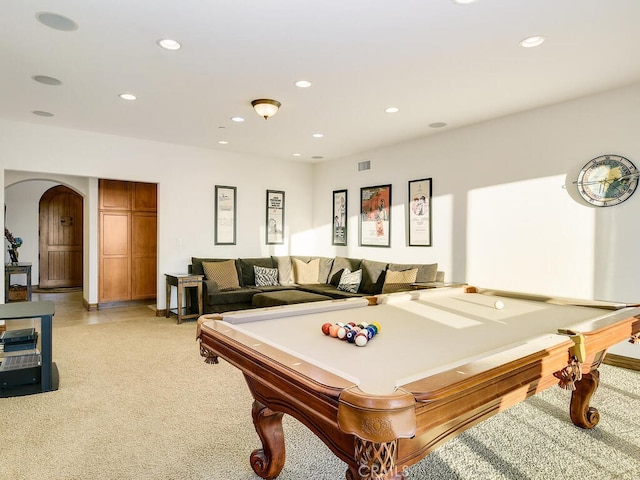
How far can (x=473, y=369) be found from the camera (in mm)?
1265

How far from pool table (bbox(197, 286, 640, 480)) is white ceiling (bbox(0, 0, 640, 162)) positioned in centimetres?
181

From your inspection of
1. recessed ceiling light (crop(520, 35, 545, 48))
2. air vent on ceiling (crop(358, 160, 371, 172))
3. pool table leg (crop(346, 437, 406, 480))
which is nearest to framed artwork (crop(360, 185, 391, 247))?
air vent on ceiling (crop(358, 160, 371, 172))

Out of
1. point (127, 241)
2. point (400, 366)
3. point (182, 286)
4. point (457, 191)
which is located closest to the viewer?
point (400, 366)

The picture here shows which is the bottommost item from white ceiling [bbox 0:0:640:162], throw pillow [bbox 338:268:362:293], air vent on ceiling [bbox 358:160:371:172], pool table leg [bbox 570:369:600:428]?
pool table leg [bbox 570:369:600:428]

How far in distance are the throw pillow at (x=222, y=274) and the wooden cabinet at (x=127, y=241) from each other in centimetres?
182

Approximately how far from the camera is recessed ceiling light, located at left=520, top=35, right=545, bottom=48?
2.75 meters

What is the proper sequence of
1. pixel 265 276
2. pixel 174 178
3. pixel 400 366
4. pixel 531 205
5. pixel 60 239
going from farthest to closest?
pixel 60 239
pixel 265 276
pixel 174 178
pixel 531 205
pixel 400 366

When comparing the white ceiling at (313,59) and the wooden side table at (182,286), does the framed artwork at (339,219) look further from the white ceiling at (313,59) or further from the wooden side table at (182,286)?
the wooden side table at (182,286)

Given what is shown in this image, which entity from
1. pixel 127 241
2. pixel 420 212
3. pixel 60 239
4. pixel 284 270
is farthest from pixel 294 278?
pixel 60 239

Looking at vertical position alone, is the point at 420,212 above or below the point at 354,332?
above

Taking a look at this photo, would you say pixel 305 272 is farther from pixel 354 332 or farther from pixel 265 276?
pixel 354 332

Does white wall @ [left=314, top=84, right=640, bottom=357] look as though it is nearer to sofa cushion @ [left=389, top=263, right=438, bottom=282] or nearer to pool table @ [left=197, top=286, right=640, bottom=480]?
sofa cushion @ [left=389, top=263, right=438, bottom=282]

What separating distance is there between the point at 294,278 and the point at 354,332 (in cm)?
497

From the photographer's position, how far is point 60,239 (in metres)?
8.80
